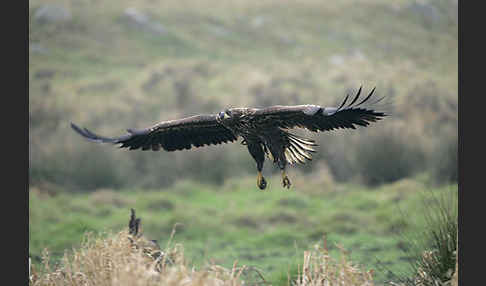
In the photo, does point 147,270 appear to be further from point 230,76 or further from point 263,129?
point 230,76

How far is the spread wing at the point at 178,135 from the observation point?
8695mm

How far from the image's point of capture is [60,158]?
2253cm

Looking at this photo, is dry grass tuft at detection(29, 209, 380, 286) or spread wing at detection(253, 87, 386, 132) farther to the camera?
spread wing at detection(253, 87, 386, 132)

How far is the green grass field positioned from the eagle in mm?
A: 6662

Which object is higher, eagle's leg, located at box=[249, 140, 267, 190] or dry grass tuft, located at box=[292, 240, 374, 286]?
eagle's leg, located at box=[249, 140, 267, 190]

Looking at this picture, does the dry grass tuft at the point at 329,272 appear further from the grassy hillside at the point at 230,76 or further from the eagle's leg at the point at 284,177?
the grassy hillside at the point at 230,76

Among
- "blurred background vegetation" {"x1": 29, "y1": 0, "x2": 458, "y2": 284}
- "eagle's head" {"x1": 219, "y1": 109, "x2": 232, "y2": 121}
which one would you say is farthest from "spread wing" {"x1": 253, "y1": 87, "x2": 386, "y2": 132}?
"blurred background vegetation" {"x1": 29, "y1": 0, "x2": 458, "y2": 284}

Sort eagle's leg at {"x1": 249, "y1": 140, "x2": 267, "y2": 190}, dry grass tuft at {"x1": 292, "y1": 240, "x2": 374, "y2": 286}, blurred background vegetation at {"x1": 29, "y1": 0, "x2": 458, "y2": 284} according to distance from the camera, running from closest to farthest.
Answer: dry grass tuft at {"x1": 292, "y1": 240, "x2": 374, "y2": 286}
eagle's leg at {"x1": 249, "y1": 140, "x2": 267, "y2": 190}
blurred background vegetation at {"x1": 29, "y1": 0, "x2": 458, "y2": 284}

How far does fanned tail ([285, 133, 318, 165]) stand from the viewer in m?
8.38

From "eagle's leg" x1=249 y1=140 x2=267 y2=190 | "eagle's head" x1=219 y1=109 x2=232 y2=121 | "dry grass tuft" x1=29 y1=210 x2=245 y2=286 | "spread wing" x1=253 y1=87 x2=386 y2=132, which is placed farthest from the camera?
"eagle's leg" x1=249 y1=140 x2=267 y2=190

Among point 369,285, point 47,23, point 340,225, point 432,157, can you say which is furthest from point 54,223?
point 369,285

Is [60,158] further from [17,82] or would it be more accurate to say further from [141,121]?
[17,82]

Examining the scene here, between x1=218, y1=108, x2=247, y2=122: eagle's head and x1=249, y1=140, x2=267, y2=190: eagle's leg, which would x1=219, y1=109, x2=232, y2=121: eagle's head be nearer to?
x1=218, y1=108, x2=247, y2=122: eagle's head

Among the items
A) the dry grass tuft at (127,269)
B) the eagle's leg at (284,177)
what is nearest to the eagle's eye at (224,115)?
the eagle's leg at (284,177)
